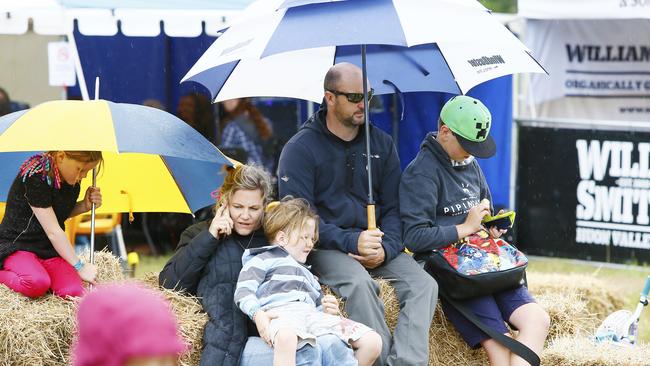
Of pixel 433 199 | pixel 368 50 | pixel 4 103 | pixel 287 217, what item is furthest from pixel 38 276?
pixel 4 103

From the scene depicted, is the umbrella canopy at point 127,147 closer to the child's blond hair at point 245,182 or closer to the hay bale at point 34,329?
the child's blond hair at point 245,182

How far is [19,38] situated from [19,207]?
28.4 feet

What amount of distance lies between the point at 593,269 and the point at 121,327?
30.4 ft

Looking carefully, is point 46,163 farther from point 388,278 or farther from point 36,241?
point 388,278

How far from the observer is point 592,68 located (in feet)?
48.3

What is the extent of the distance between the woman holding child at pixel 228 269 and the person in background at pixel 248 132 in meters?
6.62

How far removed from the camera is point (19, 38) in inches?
527

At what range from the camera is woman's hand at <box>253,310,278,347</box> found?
4.87 meters

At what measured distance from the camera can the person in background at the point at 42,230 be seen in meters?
5.13

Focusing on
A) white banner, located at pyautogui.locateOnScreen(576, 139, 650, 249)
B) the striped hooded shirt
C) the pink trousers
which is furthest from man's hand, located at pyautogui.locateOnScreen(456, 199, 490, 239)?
white banner, located at pyautogui.locateOnScreen(576, 139, 650, 249)

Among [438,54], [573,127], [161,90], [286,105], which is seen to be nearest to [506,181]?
[573,127]

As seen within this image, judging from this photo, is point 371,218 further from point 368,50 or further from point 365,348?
point 368,50

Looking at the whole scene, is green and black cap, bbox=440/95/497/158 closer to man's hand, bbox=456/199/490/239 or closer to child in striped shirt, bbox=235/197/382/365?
man's hand, bbox=456/199/490/239

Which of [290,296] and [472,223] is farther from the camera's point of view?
[472,223]
